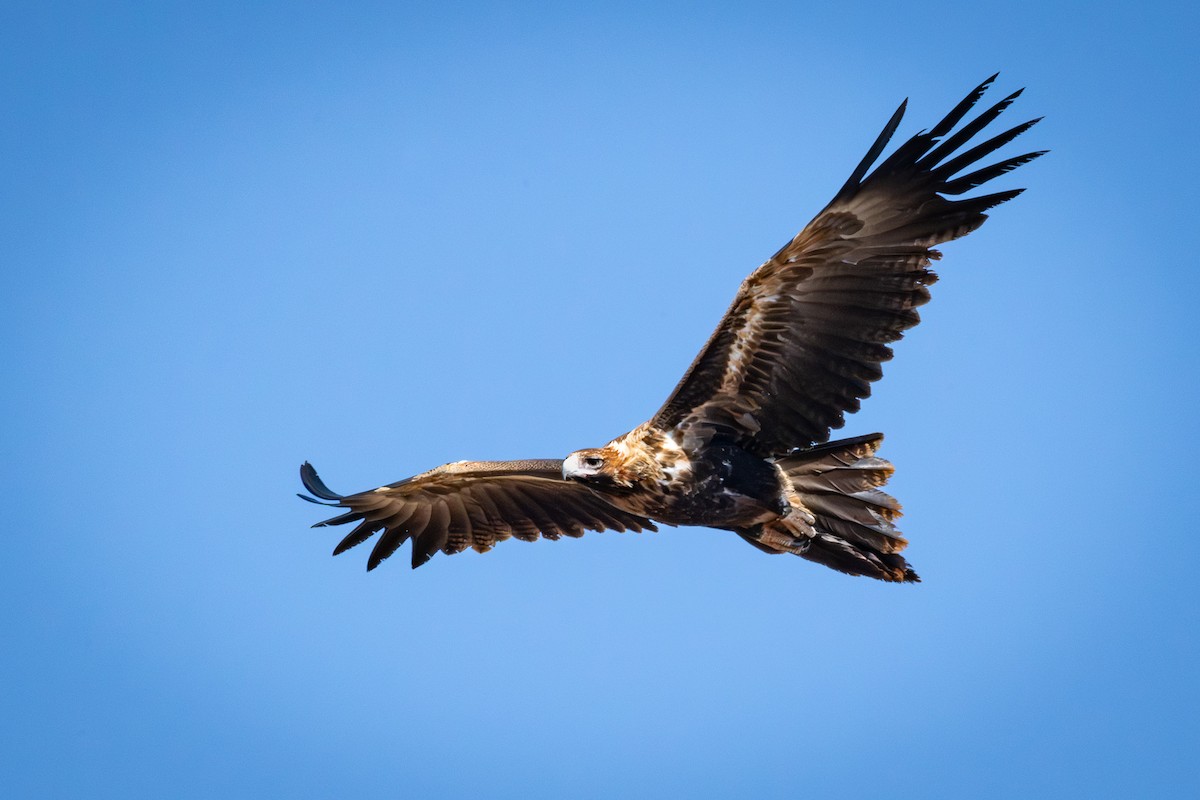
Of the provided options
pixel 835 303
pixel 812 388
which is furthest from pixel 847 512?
pixel 835 303

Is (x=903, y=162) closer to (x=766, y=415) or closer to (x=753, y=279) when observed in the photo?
(x=753, y=279)

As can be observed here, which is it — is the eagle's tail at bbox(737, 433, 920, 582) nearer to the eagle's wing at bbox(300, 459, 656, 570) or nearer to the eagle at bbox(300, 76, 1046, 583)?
the eagle at bbox(300, 76, 1046, 583)

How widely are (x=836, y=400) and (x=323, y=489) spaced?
440 cm

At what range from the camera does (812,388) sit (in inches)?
459

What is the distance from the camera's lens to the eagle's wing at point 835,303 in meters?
11.0

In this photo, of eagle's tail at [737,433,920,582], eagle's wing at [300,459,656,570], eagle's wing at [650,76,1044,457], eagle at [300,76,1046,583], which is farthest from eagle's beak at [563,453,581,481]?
eagle's tail at [737,433,920,582]

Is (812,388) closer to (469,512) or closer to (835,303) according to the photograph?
(835,303)

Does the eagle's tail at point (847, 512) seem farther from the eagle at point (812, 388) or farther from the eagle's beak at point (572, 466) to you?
the eagle's beak at point (572, 466)

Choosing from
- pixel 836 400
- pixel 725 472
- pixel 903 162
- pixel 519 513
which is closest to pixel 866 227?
pixel 903 162

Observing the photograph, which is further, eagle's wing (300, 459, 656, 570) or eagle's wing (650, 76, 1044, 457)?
eagle's wing (300, 459, 656, 570)

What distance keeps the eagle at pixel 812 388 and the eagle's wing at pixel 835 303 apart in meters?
0.01

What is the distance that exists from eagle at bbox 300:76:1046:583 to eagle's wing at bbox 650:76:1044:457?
1 centimetres

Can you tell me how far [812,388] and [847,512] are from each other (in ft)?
3.54

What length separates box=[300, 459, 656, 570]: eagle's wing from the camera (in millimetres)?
13367
